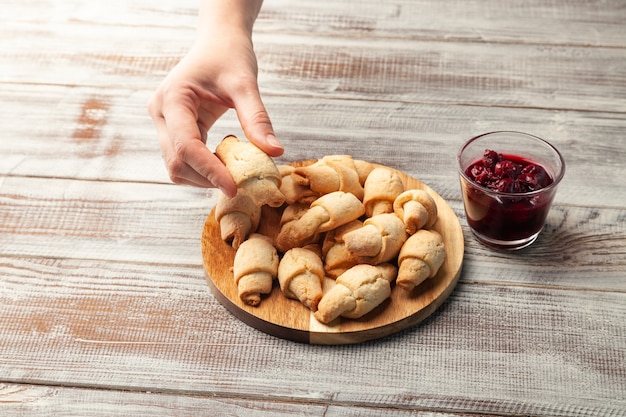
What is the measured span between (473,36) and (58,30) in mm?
1302

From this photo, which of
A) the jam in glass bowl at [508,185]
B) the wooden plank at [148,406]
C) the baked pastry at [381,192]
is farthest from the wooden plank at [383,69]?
the wooden plank at [148,406]

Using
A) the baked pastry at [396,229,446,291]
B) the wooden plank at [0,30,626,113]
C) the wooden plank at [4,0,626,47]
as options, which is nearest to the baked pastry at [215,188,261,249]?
the baked pastry at [396,229,446,291]

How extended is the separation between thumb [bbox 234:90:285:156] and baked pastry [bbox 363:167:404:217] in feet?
0.73

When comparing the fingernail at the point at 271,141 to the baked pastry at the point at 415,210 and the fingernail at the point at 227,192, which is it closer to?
the fingernail at the point at 227,192

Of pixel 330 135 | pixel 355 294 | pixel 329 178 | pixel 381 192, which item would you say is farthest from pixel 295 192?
pixel 330 135

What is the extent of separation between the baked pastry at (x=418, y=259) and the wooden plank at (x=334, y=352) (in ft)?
0.32

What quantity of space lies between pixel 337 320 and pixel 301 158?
568mm

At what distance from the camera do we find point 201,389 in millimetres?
1325

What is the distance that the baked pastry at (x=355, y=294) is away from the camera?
52.8 inches

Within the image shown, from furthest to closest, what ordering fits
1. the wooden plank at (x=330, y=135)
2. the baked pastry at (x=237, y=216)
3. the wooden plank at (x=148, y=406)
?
the wooden plank at (x=330, y=135)
the baked pastry at (x=237, y=216)
the wooden plank at (x=148, y=406)

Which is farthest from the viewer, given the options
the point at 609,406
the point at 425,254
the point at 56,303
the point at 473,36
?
the point at 473,36

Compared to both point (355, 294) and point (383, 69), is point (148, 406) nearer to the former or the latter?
point (355, 294)

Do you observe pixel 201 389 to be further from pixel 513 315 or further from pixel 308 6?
pixel 308 6

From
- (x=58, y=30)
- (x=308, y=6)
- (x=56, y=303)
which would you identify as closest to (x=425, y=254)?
(x=56, y=303)
